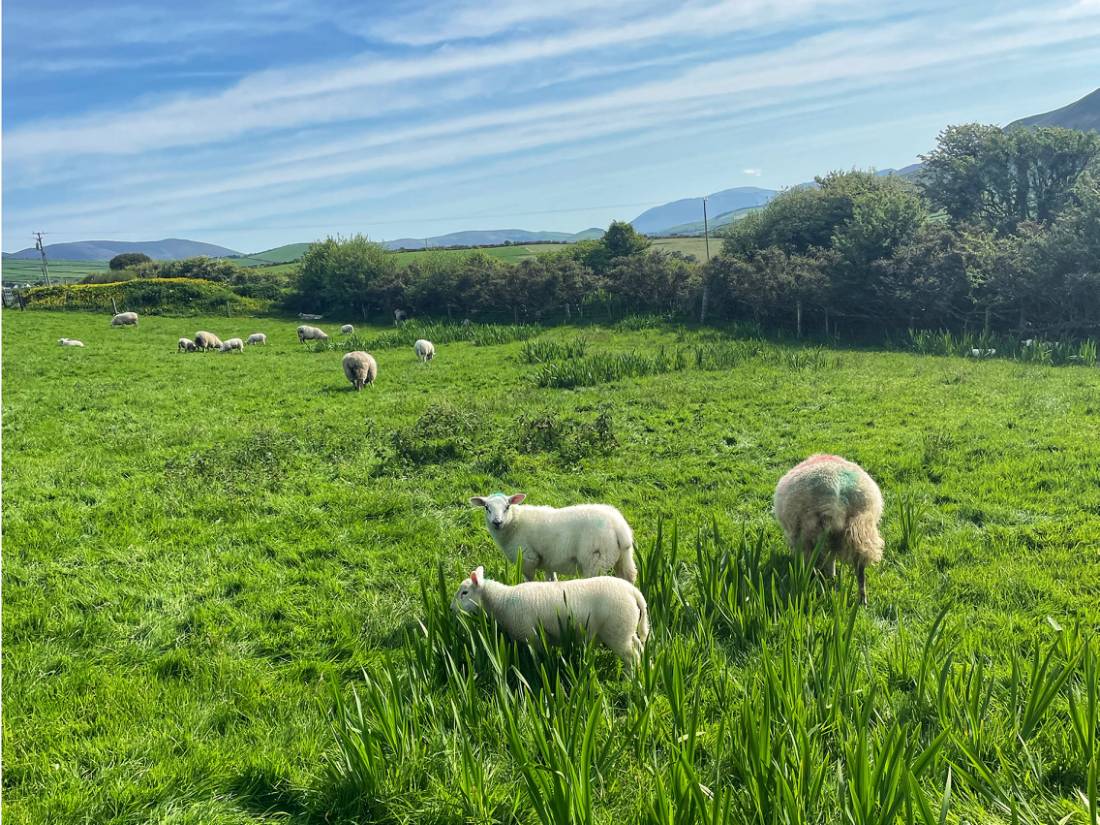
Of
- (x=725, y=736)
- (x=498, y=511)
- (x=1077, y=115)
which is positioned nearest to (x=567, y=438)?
(x=498, y=511)

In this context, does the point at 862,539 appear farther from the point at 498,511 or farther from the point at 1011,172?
the point at 1011,172

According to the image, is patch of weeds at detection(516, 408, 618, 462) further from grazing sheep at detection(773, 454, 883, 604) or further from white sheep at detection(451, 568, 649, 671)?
white sheep at detection(451, 568, 649, 671)

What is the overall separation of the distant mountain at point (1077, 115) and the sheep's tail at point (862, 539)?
591 feet

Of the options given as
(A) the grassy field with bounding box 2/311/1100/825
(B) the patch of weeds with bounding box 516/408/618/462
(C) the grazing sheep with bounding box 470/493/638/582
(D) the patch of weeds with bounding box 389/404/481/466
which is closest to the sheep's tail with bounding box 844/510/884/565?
(A) the grassy field with bounding box 2/311/1100/825

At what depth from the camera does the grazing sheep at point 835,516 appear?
607 centimetres

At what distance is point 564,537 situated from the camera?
235 inches

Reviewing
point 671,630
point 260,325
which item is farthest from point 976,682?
point 260,325

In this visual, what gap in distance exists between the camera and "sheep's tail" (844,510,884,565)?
605cm

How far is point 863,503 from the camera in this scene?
6.16m

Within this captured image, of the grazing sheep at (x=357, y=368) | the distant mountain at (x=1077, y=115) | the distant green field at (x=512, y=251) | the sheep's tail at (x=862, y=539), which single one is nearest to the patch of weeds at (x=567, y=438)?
the sheep's tail at (x=862, y=539)

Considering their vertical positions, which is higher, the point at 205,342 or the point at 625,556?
the point at 205,342

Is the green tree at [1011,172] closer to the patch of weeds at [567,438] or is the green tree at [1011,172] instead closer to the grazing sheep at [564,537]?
the patch of weeds at [567,438]

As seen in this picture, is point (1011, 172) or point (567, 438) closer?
point (567, 438)

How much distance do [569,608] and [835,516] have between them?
9.70 ft
